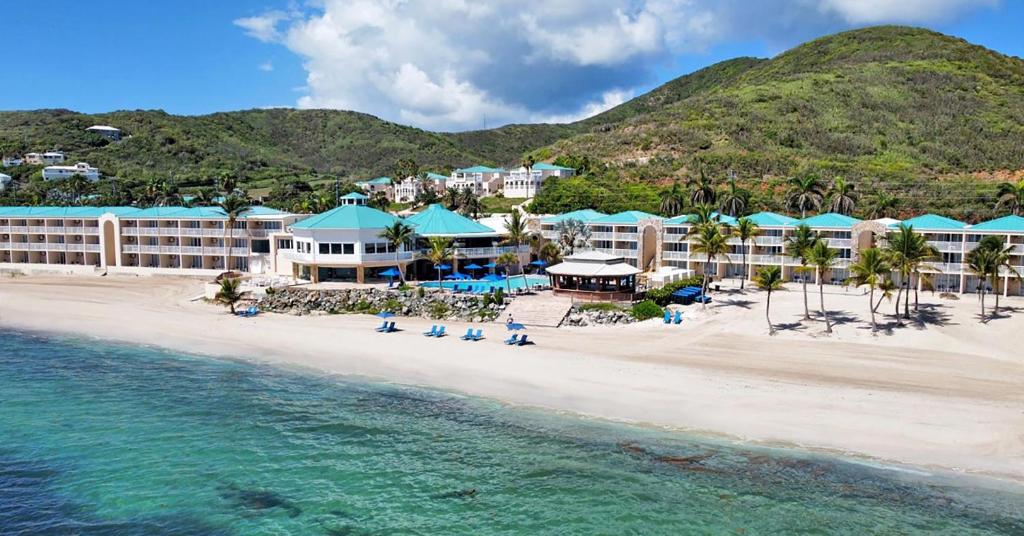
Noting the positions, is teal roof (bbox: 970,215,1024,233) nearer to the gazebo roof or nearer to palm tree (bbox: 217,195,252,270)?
the gazebo roof

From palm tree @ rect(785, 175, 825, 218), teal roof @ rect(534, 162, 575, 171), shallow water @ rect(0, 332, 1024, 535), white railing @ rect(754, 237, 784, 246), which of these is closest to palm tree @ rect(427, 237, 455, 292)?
shallow water @ rect(0, 332, 1024, 535)

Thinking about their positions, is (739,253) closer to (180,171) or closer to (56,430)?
(56,430)

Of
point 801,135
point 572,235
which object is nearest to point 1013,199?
point 572,235

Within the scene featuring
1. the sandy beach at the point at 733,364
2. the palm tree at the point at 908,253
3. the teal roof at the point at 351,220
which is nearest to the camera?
the sandy beach at the point at 733,364

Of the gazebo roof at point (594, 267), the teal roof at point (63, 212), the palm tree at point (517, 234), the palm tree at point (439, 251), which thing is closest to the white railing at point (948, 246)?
the gazebo roof at point (594, 267)

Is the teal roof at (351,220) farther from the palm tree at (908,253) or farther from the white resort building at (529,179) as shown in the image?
the white resort building at (529,179)

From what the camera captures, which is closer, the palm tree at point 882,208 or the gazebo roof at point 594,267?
the gazebo roof at point 594,267

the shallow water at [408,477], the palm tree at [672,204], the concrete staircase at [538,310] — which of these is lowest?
the shallow water at [408,477]

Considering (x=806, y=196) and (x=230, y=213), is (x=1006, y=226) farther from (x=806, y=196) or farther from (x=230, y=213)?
(x=230, y=213)
